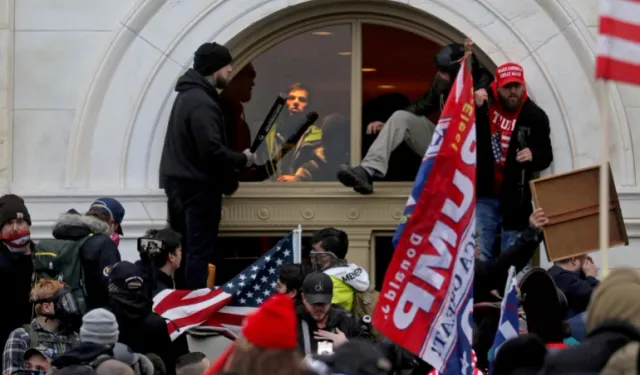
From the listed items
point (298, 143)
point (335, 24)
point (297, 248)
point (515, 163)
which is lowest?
point (297, 248)

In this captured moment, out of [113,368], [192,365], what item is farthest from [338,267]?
[113,368]

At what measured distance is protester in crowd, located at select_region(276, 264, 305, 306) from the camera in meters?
11.8

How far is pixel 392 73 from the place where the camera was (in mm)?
13836

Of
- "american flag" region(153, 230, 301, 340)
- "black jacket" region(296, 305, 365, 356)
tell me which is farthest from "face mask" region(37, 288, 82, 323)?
"black jacket" region(296, 305, 365, 356)

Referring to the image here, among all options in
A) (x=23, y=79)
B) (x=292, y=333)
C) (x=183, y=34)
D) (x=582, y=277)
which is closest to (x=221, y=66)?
(x=183, y=34)

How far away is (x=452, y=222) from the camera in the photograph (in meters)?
9.75

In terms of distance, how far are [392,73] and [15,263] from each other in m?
3.57

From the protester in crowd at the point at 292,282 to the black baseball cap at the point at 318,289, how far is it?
788 millimetres

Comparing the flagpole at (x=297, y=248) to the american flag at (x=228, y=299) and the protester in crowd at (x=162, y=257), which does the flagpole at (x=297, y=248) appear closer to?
the american flag at (x=228, y=299)

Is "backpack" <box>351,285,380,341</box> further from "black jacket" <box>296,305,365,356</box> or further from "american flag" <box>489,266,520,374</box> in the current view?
"american flag" <box>489,266,520,374</box>

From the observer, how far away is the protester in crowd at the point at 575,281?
37.3ft

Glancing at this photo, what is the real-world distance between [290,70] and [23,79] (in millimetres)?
2046

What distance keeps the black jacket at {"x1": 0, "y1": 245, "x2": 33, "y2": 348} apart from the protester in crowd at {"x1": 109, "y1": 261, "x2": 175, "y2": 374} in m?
0.91

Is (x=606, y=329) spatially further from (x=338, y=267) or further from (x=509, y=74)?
(x=509, y=74)
